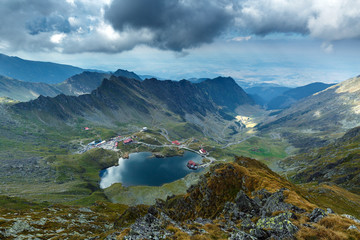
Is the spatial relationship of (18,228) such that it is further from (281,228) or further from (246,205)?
(281,228)

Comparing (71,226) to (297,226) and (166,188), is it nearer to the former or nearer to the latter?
(297,226)

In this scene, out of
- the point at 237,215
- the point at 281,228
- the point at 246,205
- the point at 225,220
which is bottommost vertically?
the point at 225,220

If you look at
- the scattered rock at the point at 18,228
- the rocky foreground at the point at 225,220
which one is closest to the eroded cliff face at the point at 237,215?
the rocky foreground at the point at 225,220

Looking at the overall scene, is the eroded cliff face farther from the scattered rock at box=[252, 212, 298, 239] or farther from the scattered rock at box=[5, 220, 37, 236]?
the scattered rock at box=[5, 220, 37, 236]

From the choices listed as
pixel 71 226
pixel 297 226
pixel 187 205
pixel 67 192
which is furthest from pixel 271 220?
pixel 67 192

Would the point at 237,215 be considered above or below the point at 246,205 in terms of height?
below

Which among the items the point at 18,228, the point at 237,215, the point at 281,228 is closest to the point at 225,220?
the point at 237,215

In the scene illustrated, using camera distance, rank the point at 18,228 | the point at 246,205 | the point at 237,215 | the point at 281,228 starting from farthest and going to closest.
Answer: the point at 18,228 < the point at 246,205 < the point at 237,215 < the point at 281,228

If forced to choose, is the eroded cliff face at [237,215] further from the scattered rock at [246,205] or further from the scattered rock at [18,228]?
the scattered rock at [18,228]
